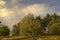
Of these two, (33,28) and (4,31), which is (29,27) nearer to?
(33,28)

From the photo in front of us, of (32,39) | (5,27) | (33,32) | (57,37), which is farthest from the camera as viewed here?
(5,27)

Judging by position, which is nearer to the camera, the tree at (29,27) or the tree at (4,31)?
the tree at (29,27)

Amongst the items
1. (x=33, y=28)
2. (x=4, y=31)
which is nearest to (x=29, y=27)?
(x=33, y=28)

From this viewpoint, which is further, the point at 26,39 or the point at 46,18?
the point at 46,18

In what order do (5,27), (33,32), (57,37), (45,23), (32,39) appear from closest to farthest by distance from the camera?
(57,37), (32,39), (33,32), (5,27), (45,23)

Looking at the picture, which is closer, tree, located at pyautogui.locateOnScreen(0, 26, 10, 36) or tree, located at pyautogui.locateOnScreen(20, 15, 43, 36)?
tree, located at pyautogui.locateOnScreen(20, 15, 43, 36)

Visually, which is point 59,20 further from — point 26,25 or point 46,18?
point 26,25

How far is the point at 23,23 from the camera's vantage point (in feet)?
334

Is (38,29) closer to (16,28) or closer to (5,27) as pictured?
(5,27)

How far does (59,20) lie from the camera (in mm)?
110188

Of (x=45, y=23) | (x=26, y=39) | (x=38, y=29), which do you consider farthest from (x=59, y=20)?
(x=26, y=39)

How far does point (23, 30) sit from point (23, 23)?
4.53 meters

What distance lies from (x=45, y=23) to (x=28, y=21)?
1756 cm

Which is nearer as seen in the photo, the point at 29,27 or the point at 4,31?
the point at 29,27
